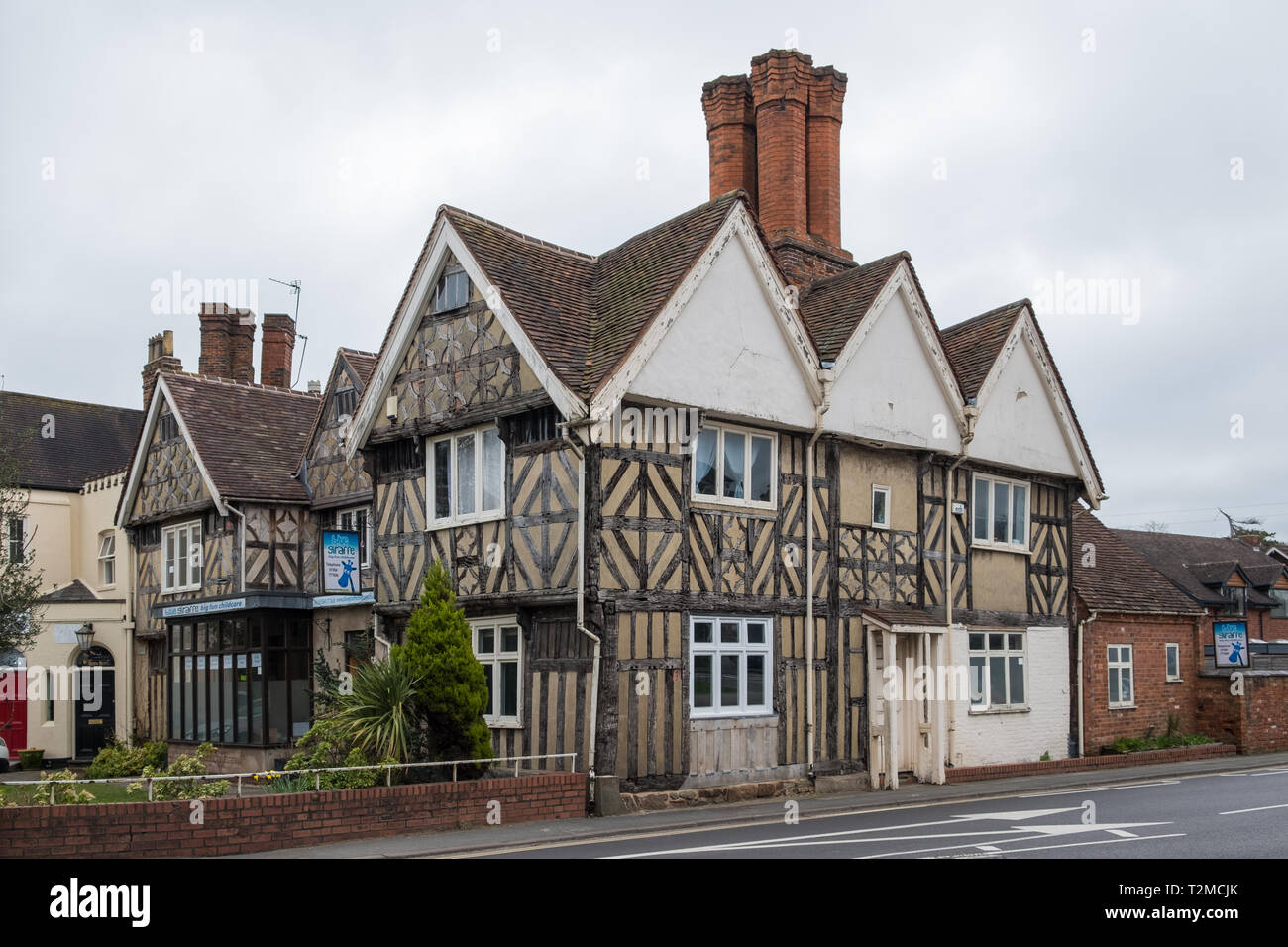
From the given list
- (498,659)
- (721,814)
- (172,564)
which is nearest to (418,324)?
(498,659)

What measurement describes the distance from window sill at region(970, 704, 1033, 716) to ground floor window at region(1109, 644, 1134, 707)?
120 inches

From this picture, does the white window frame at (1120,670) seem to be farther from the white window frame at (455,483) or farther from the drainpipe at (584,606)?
the white window frame at (455,483)

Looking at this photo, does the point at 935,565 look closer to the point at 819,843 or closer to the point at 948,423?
the point at 948,423

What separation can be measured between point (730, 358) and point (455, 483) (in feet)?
15.6

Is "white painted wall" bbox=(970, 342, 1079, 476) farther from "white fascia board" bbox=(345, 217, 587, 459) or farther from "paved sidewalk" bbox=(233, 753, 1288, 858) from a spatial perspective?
"white fascia board" bbox=(345, 217, 587, 459)

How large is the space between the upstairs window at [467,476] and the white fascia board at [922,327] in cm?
637

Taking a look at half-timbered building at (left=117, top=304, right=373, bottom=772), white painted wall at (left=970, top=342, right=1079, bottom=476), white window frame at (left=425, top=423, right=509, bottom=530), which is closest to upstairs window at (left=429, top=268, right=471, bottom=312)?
white window frame at (left=425, top=423, right=509, bottom=530)

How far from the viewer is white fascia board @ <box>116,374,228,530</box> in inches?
1046

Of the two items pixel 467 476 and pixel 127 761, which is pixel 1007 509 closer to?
pixel 467 476

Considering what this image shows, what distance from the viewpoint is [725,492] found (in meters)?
18.8

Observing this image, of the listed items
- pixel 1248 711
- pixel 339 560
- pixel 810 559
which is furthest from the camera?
pixel 1248 711

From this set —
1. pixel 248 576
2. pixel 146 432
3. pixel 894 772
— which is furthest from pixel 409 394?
pixel 146 432
